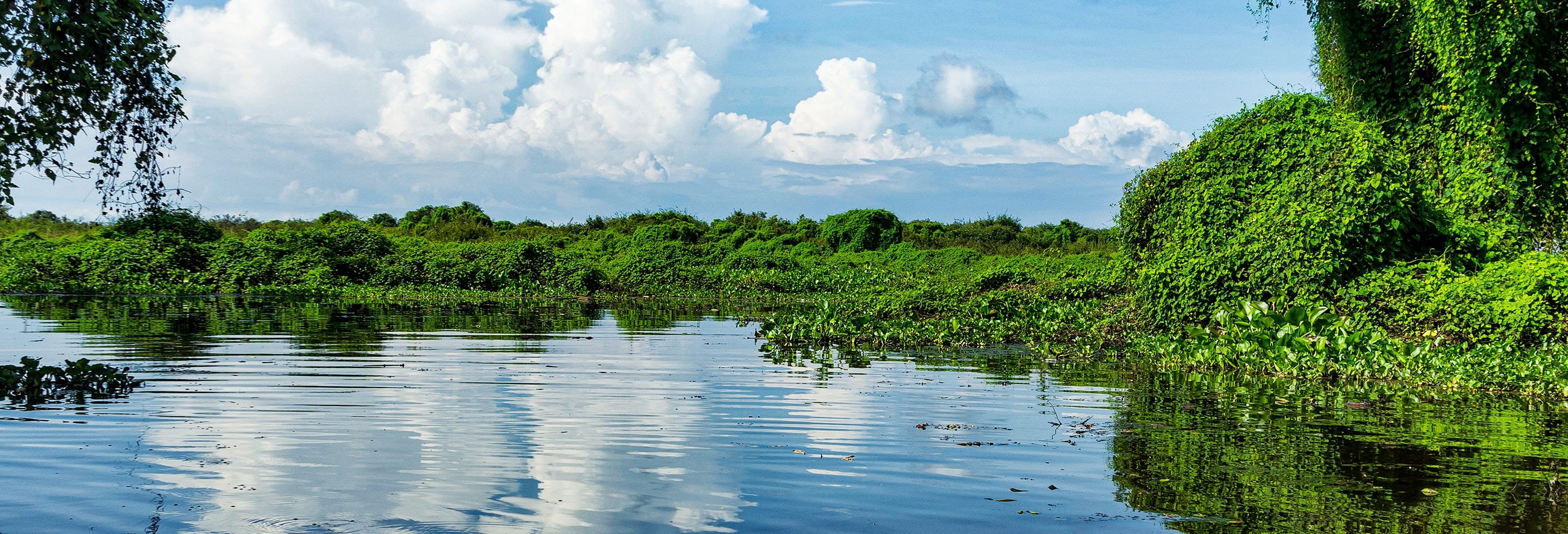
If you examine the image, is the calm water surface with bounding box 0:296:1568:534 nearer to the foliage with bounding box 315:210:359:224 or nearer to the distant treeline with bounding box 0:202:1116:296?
the distant treeline with bounding box 0:202:1116:296

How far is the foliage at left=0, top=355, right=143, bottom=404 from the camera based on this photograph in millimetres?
9102

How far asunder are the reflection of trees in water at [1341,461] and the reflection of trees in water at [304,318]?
11.1 meters

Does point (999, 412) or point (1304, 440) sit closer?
point (1304, 440)

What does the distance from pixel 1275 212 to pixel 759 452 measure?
9.33 metres

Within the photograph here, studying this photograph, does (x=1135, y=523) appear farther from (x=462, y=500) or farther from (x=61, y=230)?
(x=61, y=230)

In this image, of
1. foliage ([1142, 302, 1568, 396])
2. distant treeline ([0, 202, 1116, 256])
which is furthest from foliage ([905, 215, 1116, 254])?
foliage ([1142, 302, 1568, 396])

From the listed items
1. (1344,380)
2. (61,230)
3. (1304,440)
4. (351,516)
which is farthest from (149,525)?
(61,230)

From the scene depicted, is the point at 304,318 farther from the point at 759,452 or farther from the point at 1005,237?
the point at 1005,237

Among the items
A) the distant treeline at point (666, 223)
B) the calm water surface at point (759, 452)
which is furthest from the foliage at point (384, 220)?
the calm water surface at point (759, 452)

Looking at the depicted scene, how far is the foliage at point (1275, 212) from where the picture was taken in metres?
13.0

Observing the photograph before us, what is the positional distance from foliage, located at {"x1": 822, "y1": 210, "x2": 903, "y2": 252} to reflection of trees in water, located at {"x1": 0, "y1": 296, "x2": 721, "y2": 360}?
20.2 m

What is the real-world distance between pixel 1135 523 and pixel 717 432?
11.2 feet

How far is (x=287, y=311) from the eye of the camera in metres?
23.0

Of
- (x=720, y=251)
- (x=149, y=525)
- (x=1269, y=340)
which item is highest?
(x=720, y=251)
